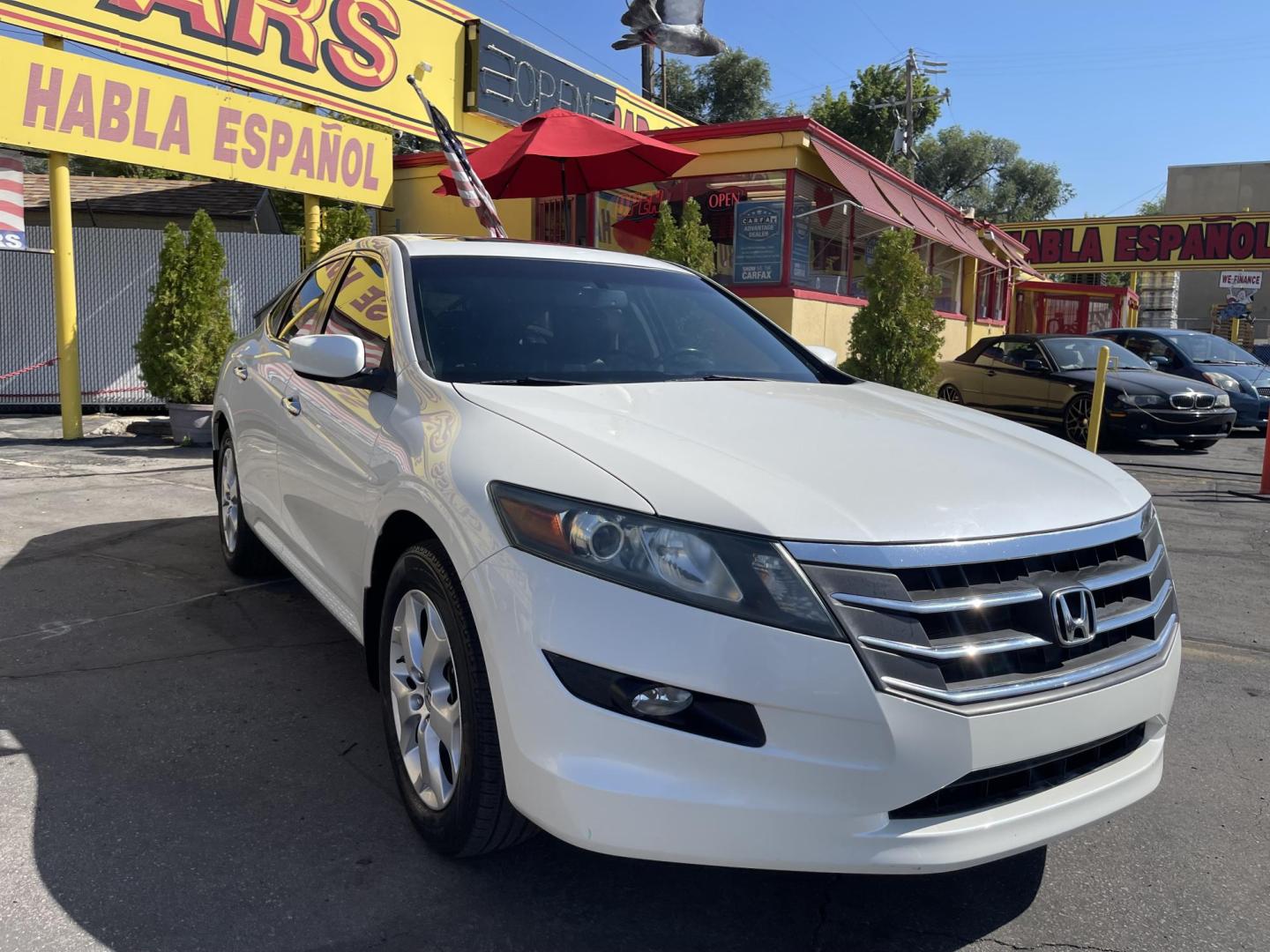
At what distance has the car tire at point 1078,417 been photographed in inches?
475

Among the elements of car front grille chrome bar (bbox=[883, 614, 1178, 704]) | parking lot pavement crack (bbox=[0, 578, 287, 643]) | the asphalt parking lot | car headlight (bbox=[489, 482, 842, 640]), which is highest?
car headlight (bbox=[489, 482, 842, 640])

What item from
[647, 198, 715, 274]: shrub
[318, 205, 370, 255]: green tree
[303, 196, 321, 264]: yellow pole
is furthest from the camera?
[303, 196, 321, 264]: yellow pole

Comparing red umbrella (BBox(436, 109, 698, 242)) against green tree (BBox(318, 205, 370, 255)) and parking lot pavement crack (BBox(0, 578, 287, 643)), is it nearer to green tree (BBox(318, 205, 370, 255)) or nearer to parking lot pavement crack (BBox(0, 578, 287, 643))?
green tree (BBox(318, 205, 370, 255))

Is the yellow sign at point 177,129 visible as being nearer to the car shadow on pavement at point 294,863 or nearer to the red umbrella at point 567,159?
the red umbrella at point 567,159

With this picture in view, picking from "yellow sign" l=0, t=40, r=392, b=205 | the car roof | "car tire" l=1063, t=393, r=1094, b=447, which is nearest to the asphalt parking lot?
the car roof

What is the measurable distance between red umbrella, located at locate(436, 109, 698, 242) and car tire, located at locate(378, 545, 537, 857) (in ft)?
22.9

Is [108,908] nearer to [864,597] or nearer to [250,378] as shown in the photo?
[864,597]

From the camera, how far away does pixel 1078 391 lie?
12.2 m

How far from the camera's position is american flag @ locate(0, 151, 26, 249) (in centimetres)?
941

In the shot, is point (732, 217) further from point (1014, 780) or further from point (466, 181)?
point (1014, 780)

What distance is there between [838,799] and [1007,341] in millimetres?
12580

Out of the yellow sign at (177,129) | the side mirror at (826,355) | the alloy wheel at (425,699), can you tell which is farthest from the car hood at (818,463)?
the yellow sign at (177,129)

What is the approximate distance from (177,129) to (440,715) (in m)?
9.48

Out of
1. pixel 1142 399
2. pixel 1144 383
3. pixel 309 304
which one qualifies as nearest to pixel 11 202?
pixel 309 304
